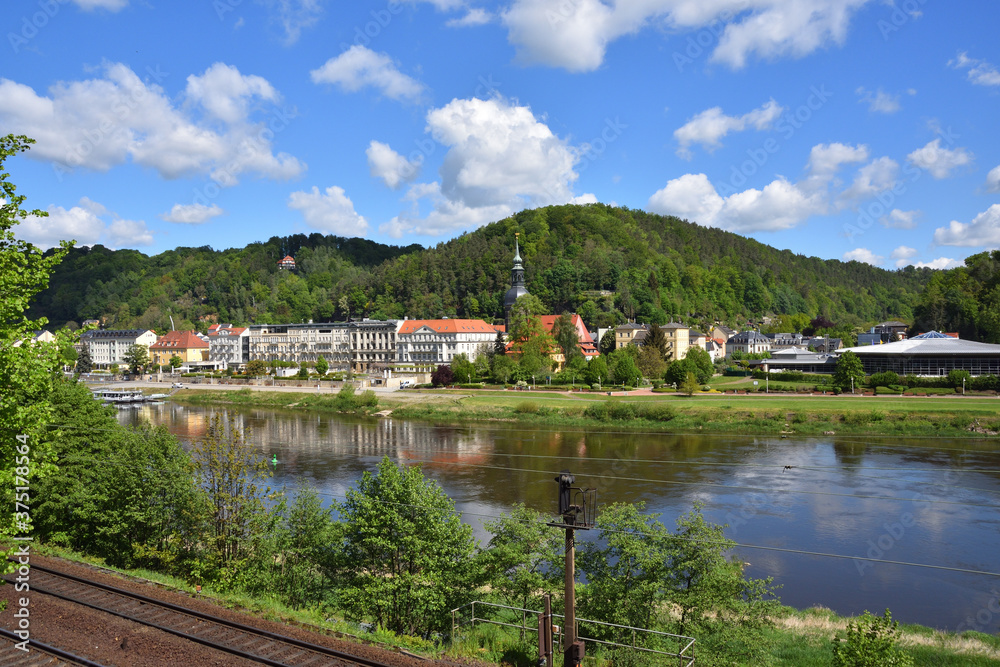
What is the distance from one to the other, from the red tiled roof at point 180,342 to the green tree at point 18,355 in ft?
358

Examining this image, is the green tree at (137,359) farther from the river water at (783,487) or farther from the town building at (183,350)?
the river water at (783,487)

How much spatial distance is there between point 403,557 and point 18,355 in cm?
868

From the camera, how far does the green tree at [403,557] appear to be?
13.8 metres

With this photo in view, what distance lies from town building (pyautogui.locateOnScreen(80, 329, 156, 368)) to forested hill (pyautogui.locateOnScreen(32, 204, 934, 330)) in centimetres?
2385

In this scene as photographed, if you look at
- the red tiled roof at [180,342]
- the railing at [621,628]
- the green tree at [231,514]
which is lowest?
the railing at [621,628]

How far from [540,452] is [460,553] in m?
23.1

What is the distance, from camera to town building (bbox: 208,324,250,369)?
106 metres

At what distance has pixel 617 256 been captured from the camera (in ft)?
414

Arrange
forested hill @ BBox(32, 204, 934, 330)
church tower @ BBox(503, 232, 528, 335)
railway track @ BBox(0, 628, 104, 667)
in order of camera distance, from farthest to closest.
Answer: forested hill @ BBox(32, 204, 934, 330), church tower @ BBox(503, 232, 528, 335), railway track @ BBox(0, 628, 104, 667)

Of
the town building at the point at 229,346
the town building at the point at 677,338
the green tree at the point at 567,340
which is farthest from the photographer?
the town building at the point at 229,346

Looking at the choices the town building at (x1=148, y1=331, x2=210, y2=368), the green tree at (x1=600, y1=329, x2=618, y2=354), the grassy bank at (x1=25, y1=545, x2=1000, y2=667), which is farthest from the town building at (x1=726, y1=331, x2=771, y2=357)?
the grassy bank at (x1=25, y1=545, x2=1000, y2=667)

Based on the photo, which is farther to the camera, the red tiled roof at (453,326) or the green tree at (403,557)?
the red tiled roof at (453,326)

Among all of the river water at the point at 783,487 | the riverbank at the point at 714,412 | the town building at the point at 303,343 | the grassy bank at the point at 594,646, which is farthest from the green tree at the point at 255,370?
the grassy bank at the point at 594,646

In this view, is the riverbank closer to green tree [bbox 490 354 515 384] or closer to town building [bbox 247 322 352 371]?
green tree [bbox 490 354 515 384]
